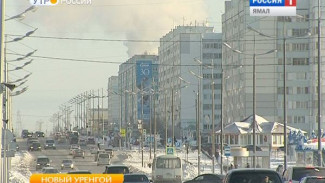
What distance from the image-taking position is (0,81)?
33500mm

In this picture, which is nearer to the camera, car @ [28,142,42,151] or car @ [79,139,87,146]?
car @ [28,142,42,151]

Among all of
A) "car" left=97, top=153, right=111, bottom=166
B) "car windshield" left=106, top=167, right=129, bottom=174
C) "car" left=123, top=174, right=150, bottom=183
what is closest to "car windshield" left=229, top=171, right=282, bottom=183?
"car" left=123, top=174, right=150, bottom=183

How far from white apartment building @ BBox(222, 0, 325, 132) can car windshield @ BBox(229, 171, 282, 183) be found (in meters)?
130

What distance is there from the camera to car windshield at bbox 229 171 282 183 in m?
25.1

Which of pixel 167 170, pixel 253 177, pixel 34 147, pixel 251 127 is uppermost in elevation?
pixel 253 177

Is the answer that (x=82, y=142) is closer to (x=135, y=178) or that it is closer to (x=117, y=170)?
(x=117, y=170)

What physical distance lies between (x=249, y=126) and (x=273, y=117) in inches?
1576

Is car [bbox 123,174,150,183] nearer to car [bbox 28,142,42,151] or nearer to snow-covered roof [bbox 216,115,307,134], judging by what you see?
snow-covered roof [bbox 216,115,307,134]

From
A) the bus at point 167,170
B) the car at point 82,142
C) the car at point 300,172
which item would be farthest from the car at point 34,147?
the car at point 300,172

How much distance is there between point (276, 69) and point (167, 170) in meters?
95.5

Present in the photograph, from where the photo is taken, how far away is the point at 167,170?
65.8 metres

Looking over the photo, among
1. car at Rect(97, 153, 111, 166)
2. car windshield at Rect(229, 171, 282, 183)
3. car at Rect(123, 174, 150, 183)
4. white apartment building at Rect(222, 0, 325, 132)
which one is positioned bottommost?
car at Rect(97, 153, 111, 166)

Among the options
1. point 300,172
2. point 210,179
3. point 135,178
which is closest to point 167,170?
point 210,179

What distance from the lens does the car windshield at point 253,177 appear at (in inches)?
988
